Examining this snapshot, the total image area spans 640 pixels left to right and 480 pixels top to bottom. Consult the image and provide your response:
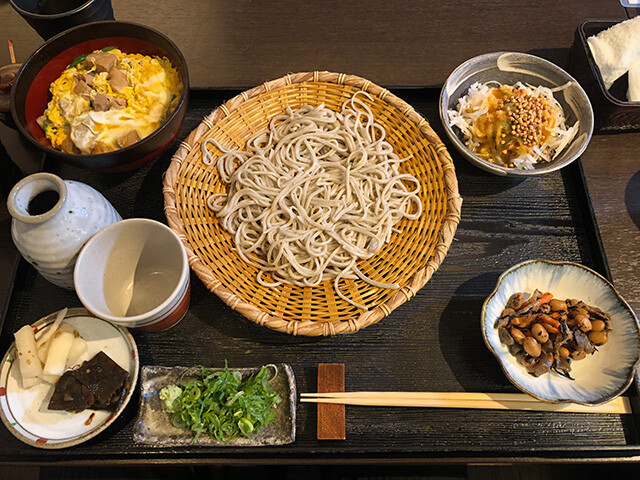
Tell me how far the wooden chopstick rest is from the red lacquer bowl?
1292 mm

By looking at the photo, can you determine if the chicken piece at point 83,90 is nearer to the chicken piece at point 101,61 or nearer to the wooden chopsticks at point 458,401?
the chicken piece at point 101,61

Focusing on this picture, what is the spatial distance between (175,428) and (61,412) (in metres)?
0.46

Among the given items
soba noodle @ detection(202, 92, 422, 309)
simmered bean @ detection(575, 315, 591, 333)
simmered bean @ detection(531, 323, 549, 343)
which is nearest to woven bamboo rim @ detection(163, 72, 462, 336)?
soba noodle @ detection(202, 92, 422, 309)

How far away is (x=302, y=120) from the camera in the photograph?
244 cm

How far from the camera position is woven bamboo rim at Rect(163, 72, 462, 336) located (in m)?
1.98

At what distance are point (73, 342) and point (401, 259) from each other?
59.2 inches

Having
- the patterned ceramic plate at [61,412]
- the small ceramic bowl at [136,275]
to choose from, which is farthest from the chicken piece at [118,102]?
the patterned ceramic plate at [61,412]

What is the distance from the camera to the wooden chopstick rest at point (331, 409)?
72.7 inches

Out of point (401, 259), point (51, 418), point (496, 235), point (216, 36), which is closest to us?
point (51, 418)

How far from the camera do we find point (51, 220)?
170cm

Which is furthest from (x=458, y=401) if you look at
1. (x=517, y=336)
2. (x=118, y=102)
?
(x=118, y=102)

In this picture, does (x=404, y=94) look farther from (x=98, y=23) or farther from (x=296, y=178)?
(x=98, y=23)

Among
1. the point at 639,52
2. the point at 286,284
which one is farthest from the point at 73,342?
the point at 639,52

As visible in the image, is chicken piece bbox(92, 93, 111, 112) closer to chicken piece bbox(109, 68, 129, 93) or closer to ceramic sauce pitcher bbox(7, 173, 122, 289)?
chicken piece bbox(109, 68, 129, 93)
